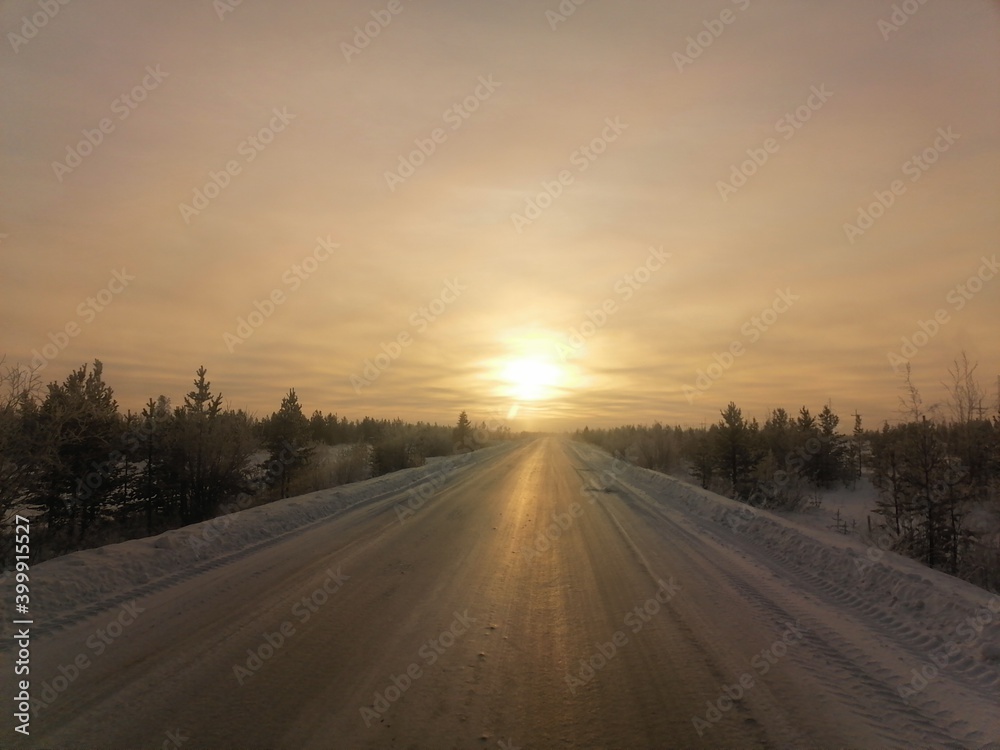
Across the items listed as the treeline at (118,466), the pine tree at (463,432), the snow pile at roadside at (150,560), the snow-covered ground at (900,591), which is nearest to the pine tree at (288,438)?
the treeline at (118,466)

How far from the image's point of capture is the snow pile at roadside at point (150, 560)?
7.12 meters

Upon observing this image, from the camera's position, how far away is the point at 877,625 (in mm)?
7027

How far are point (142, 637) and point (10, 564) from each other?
246 inches

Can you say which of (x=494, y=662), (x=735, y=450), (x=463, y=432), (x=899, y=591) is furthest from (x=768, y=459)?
(x=463, y=432)

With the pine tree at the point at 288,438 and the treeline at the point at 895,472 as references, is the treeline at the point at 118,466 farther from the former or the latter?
the treeline at the point at 895,472

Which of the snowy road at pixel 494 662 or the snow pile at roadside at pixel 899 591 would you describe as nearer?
the snowy road at pixel 494 662

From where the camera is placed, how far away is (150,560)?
8.80 meters

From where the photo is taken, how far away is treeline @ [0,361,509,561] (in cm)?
1113

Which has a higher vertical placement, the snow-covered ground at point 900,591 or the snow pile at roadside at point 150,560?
the snow pile at roadside at point 150,560

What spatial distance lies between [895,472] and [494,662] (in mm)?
13868

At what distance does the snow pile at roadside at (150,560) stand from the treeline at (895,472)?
13.6 meters

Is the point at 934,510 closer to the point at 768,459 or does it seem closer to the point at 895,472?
the point at 895,472

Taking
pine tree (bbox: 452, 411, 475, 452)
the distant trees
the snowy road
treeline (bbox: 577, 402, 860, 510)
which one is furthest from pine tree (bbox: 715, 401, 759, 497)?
pine tree (bbox: 452, 411, 475, 452)

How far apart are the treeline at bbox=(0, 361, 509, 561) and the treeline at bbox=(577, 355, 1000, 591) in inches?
714
